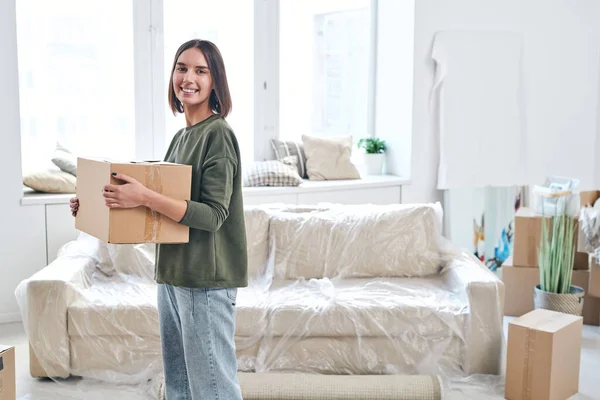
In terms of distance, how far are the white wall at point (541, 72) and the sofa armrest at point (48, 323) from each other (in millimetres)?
2715

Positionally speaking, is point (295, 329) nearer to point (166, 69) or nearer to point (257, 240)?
point (257, 240)

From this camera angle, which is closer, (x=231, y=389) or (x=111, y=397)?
(x=231, y=389)

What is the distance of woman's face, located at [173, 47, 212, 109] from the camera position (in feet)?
6.54

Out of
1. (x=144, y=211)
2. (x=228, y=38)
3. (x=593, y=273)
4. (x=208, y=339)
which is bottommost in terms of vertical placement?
(x=593, y=273)

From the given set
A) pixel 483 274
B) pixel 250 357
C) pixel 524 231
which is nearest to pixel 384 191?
pixel 524 231

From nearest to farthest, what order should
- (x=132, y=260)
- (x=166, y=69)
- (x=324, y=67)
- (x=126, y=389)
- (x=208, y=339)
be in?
(x=208, y=339) < (x=126, y=389) < (x=132, y=260) < (x=166, y=69) < (x=324, y=67)

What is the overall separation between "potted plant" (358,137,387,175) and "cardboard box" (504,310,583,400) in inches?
95.2

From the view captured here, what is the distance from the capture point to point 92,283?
3.51 metres

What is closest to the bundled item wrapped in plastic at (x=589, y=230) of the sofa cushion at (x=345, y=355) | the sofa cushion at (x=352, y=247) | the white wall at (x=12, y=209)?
the sofa cushion at (x=352, y=247)

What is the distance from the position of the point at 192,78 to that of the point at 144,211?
0.37m

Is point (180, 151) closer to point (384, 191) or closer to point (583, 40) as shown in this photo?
point (384, 191)

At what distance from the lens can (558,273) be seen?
3908 millimetres

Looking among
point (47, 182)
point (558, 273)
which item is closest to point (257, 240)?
point (47, 182)

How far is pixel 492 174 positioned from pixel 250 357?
2711 millimetres
